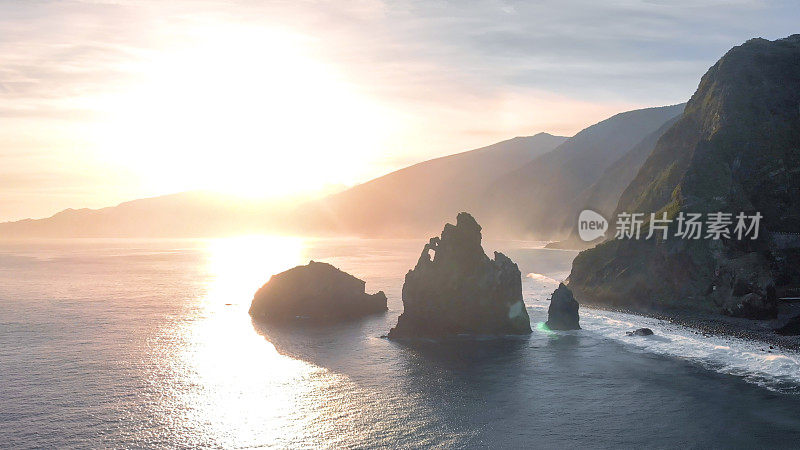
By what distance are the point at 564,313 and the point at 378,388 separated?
3414 centimetres

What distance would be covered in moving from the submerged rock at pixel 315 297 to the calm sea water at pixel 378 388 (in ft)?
19.0

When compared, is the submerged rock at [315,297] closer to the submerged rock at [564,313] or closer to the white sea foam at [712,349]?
the submerged rock at [564,313]

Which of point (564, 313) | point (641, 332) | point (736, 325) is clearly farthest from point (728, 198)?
point (564, 313)

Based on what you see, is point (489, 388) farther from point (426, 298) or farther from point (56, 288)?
point (56, 288)

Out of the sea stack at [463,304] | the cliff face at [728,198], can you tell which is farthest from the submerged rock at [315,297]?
the cliff face at [728,198]

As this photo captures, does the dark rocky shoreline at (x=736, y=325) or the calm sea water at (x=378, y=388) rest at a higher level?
the dark rocky shoreline at (x=736, y=325)

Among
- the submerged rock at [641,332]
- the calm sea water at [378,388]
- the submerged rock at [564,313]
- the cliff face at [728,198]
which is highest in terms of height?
the cliff face at [728,198]

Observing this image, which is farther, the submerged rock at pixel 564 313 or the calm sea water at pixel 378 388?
the submerged rock at pixel 564 313

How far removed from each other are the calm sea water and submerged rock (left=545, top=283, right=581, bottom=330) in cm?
246

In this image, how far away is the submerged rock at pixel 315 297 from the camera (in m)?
85.8

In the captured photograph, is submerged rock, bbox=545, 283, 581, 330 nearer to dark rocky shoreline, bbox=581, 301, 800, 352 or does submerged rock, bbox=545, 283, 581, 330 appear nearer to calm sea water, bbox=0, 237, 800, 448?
calm sea water, bbox=0, 237, 800, 448

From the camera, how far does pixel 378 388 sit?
161ft

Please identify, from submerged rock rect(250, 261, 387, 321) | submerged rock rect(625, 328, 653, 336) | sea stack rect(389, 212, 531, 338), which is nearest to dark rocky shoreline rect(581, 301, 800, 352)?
submerged rock rect(625, 328, 653, 336)

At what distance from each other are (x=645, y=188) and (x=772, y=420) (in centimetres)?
9079
